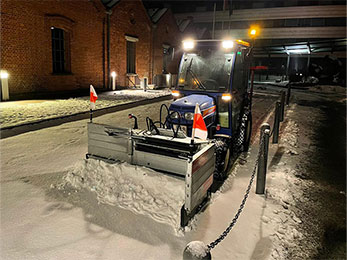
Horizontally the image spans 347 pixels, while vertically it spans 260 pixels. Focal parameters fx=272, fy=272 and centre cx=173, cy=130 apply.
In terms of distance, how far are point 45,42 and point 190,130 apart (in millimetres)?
11163

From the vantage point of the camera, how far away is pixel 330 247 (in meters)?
3.57

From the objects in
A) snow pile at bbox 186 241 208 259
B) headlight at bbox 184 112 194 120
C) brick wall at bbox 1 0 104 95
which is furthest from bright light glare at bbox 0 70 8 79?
snow pile at bbox 186 241 208 259

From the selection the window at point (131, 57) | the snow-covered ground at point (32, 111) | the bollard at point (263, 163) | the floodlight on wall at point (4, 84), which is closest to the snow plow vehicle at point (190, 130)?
the bollard at point (263, 163)

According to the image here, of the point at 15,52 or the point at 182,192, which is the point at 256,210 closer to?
the point at 182,192

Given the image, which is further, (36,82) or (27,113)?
(36,82)

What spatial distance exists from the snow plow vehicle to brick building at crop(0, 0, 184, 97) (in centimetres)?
725

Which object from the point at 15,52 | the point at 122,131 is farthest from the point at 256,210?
the point at 15,52

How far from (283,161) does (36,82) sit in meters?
11.6

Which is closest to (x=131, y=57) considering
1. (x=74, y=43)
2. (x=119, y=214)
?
(x=74, y=43)

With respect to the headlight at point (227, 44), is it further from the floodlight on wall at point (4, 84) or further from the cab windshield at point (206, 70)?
the floodlight on wall at point (4, 84)

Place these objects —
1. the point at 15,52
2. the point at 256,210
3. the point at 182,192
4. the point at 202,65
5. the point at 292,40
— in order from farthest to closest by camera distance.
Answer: the point at 292,40, the point at 15,52, the point at 202,65, the point at 256,210, the point at 182,192

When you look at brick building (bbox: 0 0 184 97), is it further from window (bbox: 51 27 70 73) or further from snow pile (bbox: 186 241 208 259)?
snow pile (bbox: 186 241 208 259)

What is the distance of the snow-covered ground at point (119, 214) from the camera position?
→ 3064mm

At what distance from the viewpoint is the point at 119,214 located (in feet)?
12.0
